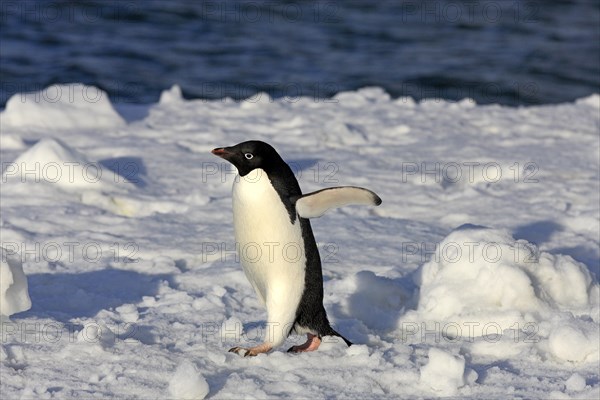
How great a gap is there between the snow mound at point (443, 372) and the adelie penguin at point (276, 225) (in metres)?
0.48

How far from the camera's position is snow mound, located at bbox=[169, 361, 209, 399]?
330 cm

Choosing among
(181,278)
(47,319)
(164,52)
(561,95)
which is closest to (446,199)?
(181,278)

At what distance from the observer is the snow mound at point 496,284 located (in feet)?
13.8

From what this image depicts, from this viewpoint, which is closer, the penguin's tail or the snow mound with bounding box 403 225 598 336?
the penguin's tail

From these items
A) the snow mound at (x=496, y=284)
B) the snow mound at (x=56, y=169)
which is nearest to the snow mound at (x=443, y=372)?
the snow mound at (x=496, y=284)

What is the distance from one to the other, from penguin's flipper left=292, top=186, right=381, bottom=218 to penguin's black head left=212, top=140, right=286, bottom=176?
148mm

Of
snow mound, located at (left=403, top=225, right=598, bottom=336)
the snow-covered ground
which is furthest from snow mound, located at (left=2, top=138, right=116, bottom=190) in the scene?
snow mound, located at (left=403, top=225, right=598, bottom=336)

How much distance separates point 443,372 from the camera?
3.53 metres

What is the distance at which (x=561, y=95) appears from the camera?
13.5m

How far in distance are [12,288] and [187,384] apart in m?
0.81

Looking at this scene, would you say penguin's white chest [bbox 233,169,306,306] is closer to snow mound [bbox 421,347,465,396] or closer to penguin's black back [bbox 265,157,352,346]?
penguin's black back [bbox 265,157,352,346]

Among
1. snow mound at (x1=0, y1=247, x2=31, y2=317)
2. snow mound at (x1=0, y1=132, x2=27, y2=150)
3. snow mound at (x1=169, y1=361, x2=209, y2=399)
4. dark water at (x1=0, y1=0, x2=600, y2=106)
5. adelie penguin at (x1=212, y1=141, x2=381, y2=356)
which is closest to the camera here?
snow mound at (x1=169, y1=361, x2=209, y2=399)

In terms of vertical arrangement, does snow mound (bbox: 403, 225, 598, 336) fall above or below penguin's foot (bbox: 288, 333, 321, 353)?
above

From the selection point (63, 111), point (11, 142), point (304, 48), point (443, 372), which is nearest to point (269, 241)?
point (443, 372)
